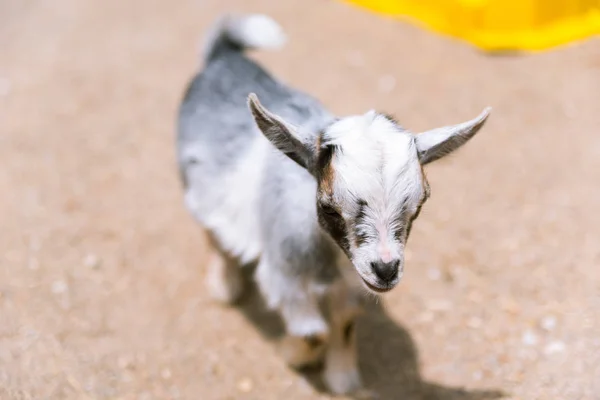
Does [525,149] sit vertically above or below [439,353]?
above

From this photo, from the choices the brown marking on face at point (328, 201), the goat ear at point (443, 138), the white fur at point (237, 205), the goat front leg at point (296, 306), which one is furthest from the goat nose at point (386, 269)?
the white fur at point (237, 205)

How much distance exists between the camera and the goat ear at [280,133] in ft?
7.63

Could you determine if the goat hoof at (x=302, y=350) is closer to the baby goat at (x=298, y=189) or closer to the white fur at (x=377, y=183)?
the baby goat at (x=298, y=189)

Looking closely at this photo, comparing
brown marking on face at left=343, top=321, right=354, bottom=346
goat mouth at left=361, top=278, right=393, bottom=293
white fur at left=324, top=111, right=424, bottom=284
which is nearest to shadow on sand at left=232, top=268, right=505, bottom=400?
brown marking on face at left=343, top=321, right=354, bottom=346

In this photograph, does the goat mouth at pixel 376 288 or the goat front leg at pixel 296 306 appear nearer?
the goat mouth at pixel 376 288

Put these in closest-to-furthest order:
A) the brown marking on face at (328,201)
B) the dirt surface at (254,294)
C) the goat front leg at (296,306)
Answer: the brown marking on face at (328,201), the goat front leg at (296,306), the dirt surface at (254,294)

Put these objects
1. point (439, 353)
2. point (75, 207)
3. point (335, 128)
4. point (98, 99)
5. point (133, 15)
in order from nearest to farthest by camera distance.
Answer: point (335, 128), point (439, 353), point (75, 207), point (98, 99), point (133, 15)

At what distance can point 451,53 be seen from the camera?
5105mm

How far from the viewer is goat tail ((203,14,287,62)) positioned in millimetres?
3498

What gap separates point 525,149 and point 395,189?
92.2 inches

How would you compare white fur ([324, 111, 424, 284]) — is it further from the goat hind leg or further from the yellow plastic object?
the yellow plastic object

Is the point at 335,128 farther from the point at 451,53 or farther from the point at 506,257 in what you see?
the point at 451,53

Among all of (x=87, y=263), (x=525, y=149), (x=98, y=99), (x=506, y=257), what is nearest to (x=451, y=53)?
(x=525, y=149)

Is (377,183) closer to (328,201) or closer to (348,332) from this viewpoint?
(328,201)
